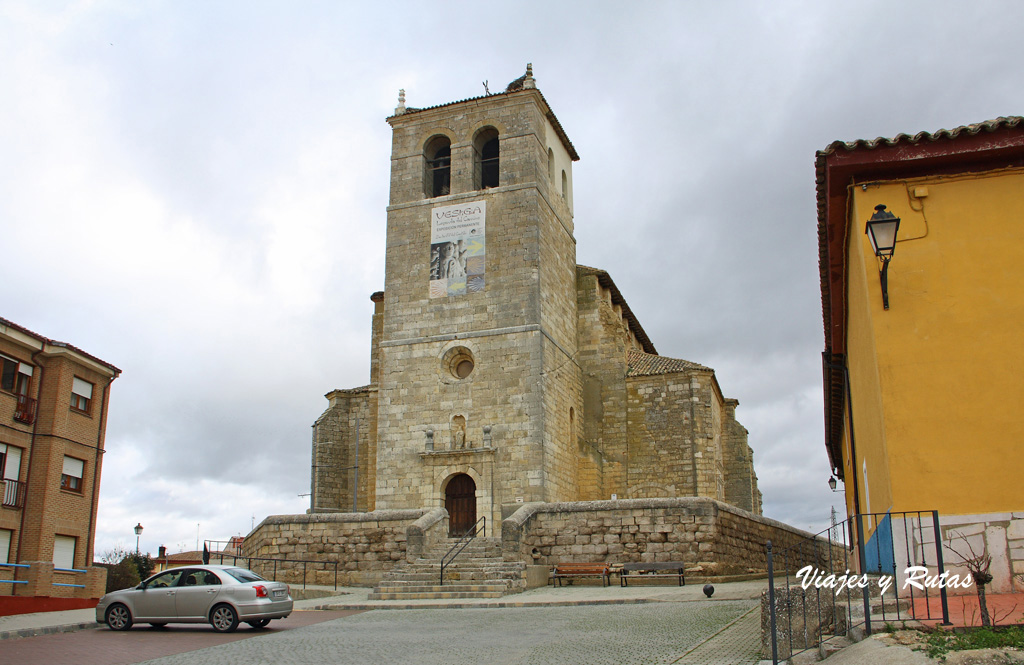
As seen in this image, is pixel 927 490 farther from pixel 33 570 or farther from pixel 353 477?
pixel 353 477

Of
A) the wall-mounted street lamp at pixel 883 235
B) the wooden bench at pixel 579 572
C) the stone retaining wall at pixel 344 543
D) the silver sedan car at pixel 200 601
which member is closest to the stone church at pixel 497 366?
the stone retaining wall at pixel 344 543

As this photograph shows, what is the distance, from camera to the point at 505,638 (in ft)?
33.2

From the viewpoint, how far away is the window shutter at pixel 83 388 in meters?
21.2

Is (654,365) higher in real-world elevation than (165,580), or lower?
higher

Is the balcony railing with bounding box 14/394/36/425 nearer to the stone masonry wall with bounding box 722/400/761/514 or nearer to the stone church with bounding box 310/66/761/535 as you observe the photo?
the stone church with bounding box 310/66/761/535

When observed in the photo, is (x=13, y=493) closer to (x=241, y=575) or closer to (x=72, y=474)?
(x=72, y=474)

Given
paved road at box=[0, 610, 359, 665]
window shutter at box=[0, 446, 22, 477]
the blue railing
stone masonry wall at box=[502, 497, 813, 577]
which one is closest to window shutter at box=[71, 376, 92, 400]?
window shutter at box=[0, 446, 22, 477]

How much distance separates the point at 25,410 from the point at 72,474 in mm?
2134

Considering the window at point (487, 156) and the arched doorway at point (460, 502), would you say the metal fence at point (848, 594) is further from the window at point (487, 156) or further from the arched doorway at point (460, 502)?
the window at point (487, 156)

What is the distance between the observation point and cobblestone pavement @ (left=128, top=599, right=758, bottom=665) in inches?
341

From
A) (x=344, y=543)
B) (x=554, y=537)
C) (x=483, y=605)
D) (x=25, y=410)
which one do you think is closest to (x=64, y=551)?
(x=25, y=410)

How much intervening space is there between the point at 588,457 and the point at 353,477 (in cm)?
774

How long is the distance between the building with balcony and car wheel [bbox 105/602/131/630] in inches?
228

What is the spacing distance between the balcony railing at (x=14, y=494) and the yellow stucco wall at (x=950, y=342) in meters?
18.0
